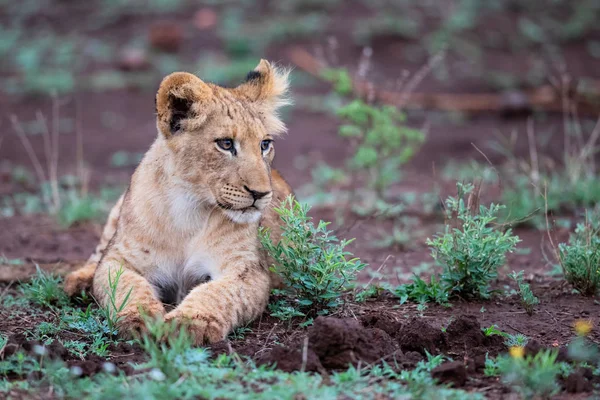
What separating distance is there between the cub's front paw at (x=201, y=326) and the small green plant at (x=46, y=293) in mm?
1199

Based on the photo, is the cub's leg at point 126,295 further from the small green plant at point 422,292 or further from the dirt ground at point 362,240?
the small green plant at point 422,292

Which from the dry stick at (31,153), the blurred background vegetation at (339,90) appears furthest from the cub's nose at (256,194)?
the dry stick at (31,153)

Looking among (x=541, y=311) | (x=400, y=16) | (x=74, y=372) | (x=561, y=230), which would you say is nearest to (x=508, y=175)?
(x=561, y=230)

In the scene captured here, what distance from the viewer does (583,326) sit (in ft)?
13.9

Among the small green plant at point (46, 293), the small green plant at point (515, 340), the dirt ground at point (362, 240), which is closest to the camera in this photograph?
the dirt ground at point (362, 240)

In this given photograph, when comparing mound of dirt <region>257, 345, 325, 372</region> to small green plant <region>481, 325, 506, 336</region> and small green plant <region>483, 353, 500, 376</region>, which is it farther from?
small green plant <region>481, 325, 506, 336</region>

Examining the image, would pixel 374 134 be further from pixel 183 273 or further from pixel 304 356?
pixel 304 356

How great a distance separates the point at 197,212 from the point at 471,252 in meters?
1.62

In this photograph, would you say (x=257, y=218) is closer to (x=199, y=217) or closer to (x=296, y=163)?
(x=199, y=217)

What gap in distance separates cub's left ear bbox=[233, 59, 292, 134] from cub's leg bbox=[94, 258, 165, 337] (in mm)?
1243

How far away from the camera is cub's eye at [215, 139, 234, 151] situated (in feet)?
15.2

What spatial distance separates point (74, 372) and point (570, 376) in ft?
7.05

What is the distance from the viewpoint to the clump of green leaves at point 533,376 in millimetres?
3373

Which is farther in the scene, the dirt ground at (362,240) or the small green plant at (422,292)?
the small green plant at (422,292)
